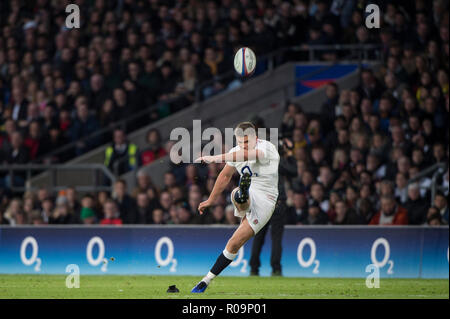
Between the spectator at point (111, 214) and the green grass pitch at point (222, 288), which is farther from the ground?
the spectator at point (111, 214)

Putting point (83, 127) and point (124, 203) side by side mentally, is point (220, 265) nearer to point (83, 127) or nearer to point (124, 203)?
point (124, 203)

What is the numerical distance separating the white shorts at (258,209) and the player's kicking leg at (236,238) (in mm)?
53

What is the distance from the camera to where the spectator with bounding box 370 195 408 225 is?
15086 mm

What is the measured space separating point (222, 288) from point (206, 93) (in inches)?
321

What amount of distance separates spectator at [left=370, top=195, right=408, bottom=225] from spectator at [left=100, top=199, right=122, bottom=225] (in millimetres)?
4415

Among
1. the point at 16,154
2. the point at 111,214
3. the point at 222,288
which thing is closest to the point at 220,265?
the point at 222,288

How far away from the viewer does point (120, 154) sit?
60.4 feet

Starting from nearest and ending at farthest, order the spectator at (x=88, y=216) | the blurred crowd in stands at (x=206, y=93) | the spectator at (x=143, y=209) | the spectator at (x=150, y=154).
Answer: the blurred crowd in stands at (x=206, y=93) → the spectator at (x=143, y=209) → the spectator at (x=88, y=216) → the spectator at (x=150, y=154)

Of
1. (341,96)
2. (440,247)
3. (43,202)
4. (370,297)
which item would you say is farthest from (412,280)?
(43,202)

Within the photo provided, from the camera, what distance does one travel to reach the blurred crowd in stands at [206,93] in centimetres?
1587

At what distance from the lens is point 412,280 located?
558 inches

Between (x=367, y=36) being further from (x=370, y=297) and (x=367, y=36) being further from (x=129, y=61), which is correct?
(x=370, y=297)

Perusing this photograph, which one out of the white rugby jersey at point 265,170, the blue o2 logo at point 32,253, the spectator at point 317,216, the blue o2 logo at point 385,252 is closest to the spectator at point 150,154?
the blue o2 logo at point 32,253

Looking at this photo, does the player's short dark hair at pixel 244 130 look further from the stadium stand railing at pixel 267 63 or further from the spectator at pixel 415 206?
the stadium stand railing at pixel 267 63
